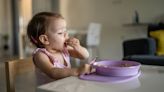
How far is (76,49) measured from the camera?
53.1 inches

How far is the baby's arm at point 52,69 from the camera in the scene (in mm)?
1031

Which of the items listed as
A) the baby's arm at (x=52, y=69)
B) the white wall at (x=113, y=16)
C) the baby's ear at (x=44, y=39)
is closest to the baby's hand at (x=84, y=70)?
the baby's arm at (x=52, y=69)

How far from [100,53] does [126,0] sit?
45.1 inches

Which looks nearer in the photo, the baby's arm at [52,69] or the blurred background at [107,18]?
the baby's arm at [52,69]

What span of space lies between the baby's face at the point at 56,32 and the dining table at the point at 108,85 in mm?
299

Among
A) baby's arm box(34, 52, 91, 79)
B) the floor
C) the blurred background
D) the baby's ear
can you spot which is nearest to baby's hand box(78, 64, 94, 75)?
baby's arm box(34, 52, 91, 79)

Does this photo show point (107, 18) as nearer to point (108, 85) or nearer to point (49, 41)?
point (49, 41)

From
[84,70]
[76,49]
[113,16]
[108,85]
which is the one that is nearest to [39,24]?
[76,49]

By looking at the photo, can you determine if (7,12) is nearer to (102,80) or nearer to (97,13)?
(97,13)

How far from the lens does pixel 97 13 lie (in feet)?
17.6

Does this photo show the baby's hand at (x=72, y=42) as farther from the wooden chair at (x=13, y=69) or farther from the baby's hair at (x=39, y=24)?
the wooden chair at (x=13, y=69)

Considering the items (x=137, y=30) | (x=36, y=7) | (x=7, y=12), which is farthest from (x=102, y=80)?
(x=7, y=12)

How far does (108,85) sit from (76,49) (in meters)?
0.49

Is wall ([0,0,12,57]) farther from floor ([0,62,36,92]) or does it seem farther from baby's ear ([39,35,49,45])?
baby's ear ([39,35,49,45])
